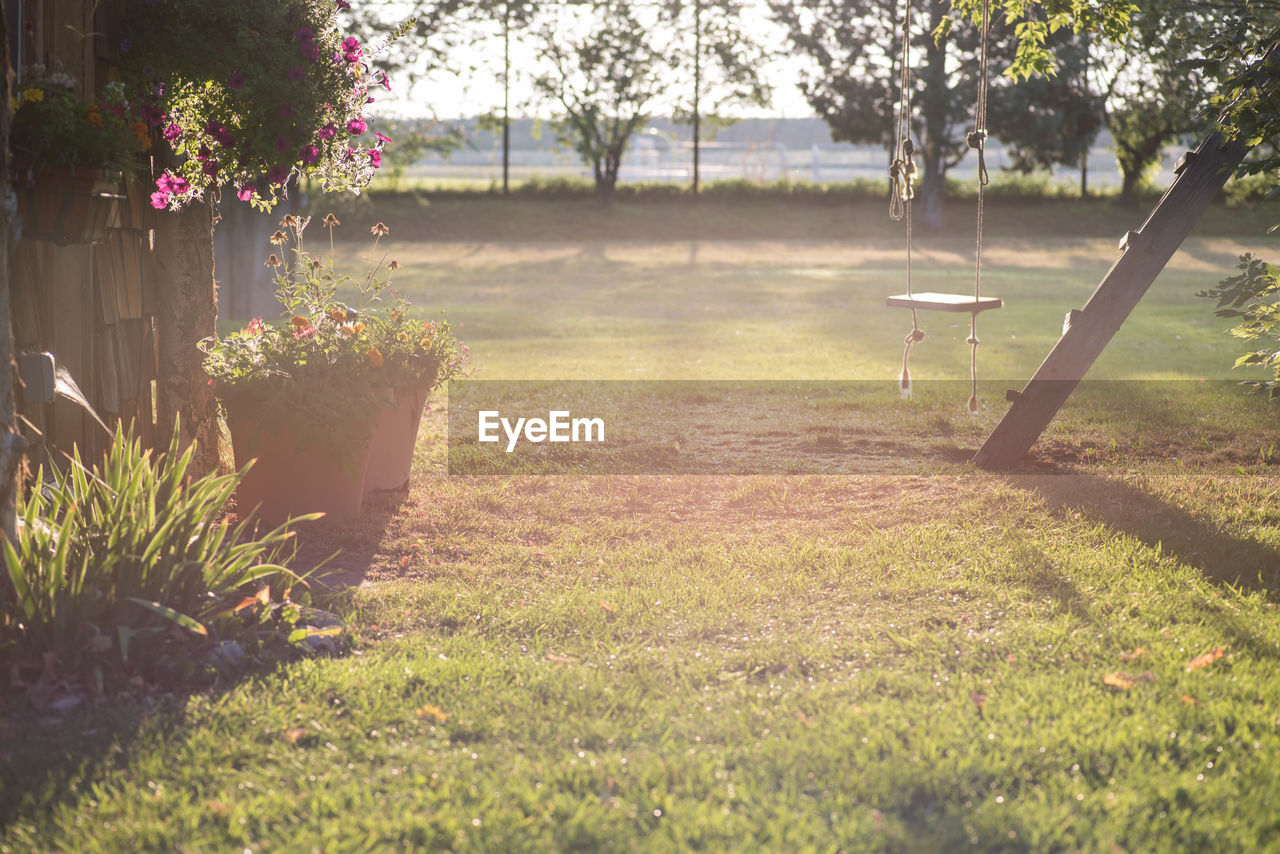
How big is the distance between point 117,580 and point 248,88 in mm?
2372

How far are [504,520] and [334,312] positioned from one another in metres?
1.36

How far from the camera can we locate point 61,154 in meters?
3.79

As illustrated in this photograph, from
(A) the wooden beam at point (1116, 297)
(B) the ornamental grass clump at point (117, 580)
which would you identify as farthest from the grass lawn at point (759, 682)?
(A) the wooden beam at point (1116, 297)

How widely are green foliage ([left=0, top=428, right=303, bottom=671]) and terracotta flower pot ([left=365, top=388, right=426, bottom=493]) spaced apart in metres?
1.86

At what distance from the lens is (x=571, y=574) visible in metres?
5.06

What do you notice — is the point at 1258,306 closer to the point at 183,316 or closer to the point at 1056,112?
the point at 183,316

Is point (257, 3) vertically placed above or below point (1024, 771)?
above

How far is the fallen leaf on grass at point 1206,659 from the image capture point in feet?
12.7

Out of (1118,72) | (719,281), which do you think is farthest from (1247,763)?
(1118,72)

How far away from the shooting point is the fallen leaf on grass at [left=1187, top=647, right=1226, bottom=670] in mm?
3861

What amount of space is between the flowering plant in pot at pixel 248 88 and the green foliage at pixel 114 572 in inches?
71.9

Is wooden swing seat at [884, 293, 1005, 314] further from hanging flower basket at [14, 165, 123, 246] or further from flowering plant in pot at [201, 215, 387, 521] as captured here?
hanging flower basket at [14, 165, 123, 246]

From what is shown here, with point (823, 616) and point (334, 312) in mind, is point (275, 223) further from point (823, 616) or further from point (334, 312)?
point (823, 616)

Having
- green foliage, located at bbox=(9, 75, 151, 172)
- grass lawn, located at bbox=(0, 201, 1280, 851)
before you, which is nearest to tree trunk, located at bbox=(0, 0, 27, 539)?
green foliage, located at bbox=(9, 75, 151, 172)
